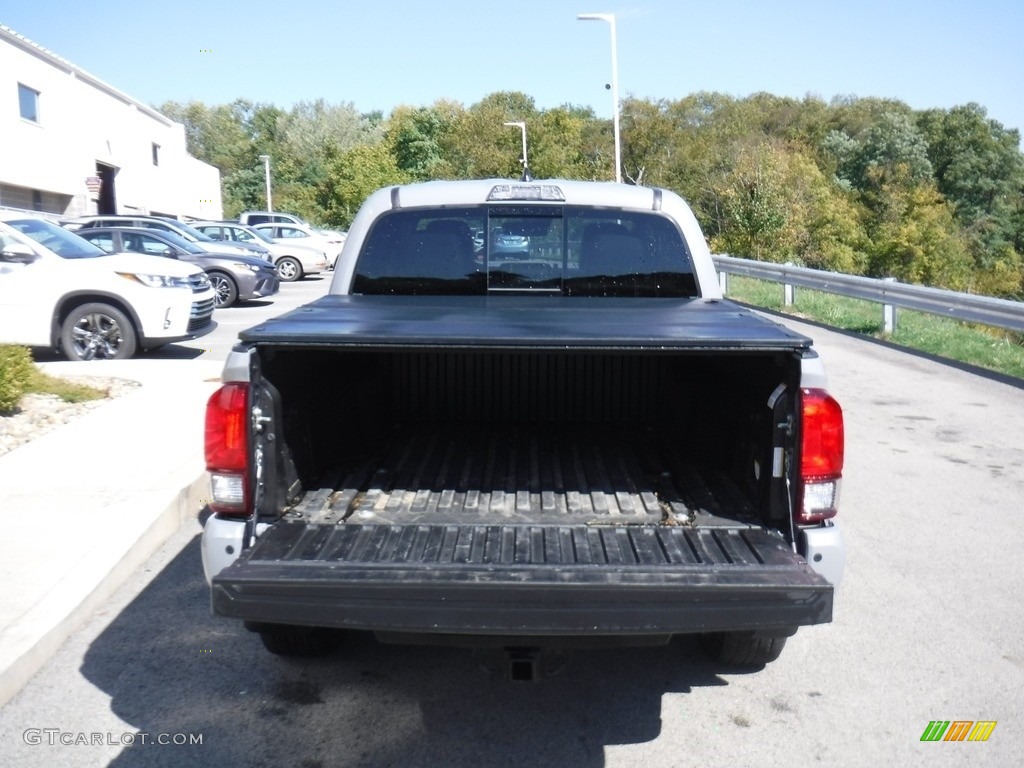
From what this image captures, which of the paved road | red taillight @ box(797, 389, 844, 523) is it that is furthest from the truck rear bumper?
the paved road

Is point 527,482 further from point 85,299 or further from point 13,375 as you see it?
point 85,299

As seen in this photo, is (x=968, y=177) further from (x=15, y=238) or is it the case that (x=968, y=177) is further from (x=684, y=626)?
(x=684, y=626)

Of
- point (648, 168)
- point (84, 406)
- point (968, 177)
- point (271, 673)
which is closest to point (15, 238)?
point (84, 406)

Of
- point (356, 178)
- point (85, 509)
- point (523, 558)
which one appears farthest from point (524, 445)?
point (356, 178)

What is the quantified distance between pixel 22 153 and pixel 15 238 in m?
22.7

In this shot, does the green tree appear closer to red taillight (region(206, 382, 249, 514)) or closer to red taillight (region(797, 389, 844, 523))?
red taillight (region(206, 382, 249, 514))

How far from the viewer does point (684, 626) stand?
3078mm

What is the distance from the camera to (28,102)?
3281 cm

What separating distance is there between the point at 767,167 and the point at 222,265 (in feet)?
63.4

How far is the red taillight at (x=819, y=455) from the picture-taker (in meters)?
3.37

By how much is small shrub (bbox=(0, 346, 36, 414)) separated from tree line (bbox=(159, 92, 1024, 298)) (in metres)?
22.8

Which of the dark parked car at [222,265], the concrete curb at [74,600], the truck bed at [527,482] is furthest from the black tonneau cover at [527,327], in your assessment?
the dark parked car at [222,265]

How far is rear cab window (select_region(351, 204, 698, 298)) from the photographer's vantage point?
531cm

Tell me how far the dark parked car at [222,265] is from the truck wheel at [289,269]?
805 centimetres
